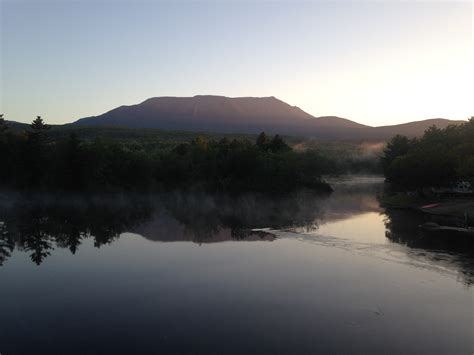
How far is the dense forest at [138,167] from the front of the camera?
85688mm

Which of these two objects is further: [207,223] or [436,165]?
[436,165]

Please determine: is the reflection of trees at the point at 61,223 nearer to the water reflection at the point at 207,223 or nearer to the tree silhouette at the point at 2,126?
the water reflection at the point at 207,223

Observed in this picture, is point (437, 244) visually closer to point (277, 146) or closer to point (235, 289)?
point (235, 289)

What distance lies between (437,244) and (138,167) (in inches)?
2767

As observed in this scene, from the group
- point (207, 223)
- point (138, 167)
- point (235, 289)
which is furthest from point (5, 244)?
point (138, 167)

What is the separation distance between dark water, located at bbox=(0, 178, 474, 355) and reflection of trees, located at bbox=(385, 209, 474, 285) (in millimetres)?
142

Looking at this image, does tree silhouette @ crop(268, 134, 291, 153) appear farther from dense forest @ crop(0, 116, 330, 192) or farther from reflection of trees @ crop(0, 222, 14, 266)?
reflection of trees @ crop(0, 222, 14, 266)

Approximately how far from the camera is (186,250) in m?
37.8

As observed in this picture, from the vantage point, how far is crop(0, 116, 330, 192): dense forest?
8569 centimetres

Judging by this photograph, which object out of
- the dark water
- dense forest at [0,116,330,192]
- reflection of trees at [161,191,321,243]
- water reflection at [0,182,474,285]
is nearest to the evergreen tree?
dense forest at [0,116,330,192]

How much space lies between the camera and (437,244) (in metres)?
38.0

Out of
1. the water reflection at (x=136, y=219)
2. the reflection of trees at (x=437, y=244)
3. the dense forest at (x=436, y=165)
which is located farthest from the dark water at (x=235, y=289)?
the dense forest at (x=436, y=165)

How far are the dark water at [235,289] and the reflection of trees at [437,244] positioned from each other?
142 millimetres

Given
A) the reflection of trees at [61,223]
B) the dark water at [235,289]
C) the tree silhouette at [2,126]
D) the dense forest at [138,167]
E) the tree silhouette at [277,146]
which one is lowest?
the reflection of trees at [61,223]
